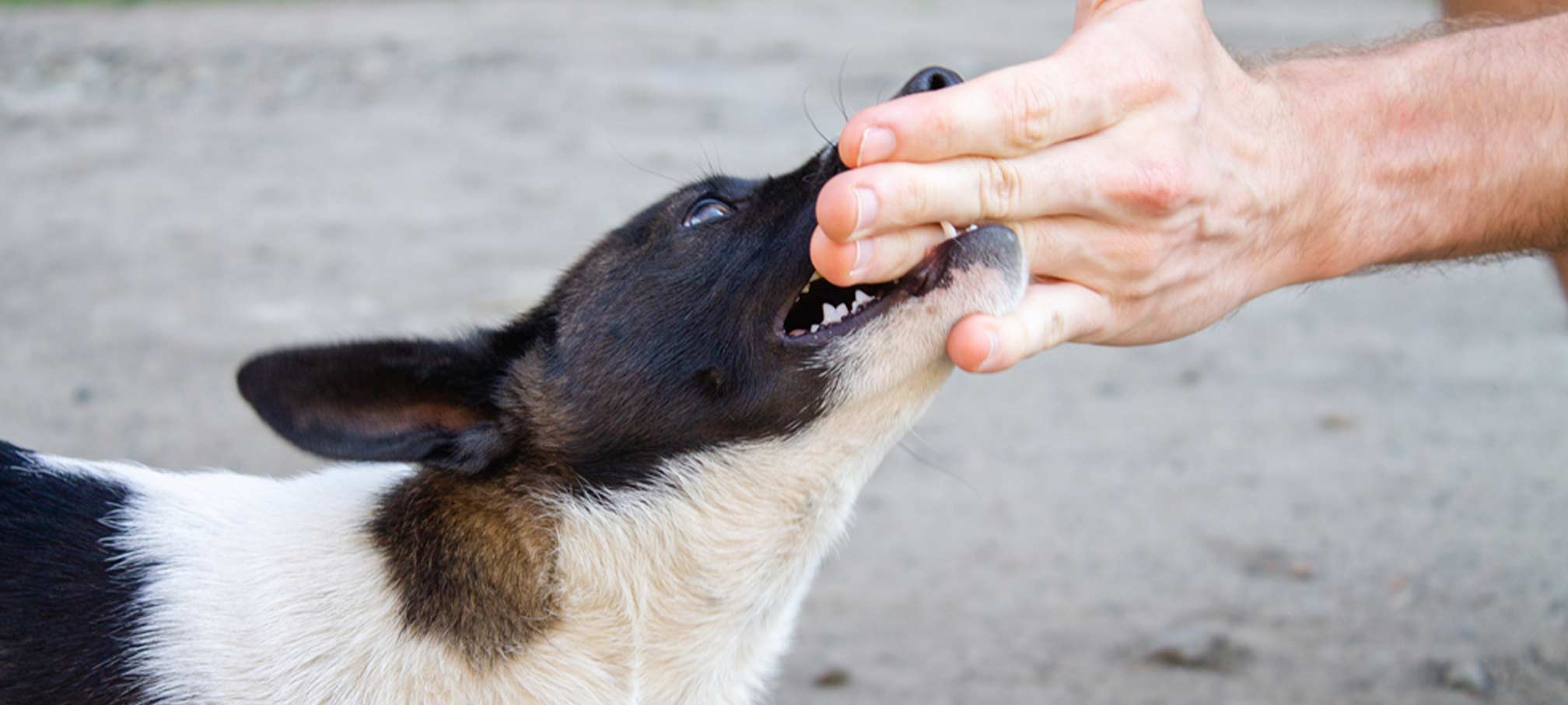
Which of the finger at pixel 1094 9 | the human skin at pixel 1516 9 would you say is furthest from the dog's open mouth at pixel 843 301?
the human skin at pixel 1516 9

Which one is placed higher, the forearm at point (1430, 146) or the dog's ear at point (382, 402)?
the forearm at point (1430, 146)

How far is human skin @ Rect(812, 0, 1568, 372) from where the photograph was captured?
7.32 ft

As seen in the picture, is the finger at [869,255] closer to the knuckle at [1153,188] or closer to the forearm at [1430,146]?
the knuckle at [1153,188]

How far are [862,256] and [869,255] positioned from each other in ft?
0.04

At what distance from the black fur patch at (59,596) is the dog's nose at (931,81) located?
1603mm

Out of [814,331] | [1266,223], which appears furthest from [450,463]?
[1266,223]

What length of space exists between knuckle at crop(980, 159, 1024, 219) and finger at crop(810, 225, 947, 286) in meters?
0.11

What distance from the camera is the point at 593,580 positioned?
2.57 meters

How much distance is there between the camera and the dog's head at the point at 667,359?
242 cm

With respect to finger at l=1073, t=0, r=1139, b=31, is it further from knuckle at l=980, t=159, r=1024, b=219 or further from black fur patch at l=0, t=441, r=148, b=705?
black fur patch at l=0, t=441, r=148, b=705

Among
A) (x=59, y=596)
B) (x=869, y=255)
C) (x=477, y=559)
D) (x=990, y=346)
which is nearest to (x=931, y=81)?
(x=869, y=255)

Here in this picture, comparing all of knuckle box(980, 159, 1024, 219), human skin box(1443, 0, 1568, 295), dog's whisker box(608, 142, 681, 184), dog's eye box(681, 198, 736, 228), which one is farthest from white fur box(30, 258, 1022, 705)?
human skin box(1443, 0, 1568, 295)

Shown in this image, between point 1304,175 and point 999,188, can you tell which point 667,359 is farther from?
point 1304,175

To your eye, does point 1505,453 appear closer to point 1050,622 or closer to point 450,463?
point 1050,622
